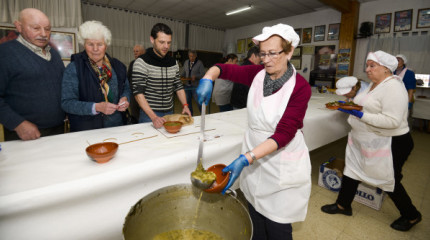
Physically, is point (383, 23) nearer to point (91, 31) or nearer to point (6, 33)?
point (91, 31)

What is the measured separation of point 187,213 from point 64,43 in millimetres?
6746

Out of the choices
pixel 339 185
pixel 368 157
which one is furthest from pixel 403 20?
pixel 368 157

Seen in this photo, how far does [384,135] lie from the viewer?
73.9 inches

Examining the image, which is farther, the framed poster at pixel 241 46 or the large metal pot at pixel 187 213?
the framed poster at pixel 241 46

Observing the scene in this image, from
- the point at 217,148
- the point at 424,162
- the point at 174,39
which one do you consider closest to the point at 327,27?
the point at 424,162


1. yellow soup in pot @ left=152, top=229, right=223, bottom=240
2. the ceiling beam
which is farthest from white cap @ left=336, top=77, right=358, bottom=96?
the ceiling beam

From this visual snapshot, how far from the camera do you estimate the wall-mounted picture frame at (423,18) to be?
5.13 m

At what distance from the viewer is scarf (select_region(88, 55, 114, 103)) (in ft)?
5.65

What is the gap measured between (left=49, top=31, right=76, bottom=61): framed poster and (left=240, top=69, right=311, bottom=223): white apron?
6.44 m

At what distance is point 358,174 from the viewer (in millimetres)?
2070

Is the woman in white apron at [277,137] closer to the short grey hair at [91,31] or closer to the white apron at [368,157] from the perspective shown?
the short grey hair at [91,31]

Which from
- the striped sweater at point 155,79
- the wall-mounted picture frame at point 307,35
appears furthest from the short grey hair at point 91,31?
the wall-mounted picture frame at point 307,35

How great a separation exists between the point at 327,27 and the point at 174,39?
18.5ft

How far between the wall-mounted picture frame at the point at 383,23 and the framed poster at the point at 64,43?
8.54 m
